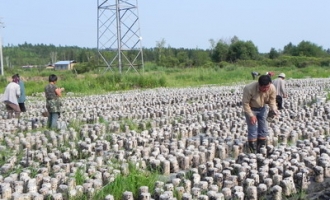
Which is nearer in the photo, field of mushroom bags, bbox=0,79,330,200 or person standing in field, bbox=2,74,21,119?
field of mushroom bags, bbox=0,79,330,200

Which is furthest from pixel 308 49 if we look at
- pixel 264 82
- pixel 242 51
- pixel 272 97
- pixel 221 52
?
pixel 264 82

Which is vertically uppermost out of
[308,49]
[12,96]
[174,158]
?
[308,49]

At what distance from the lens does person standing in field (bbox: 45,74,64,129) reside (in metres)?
7.96

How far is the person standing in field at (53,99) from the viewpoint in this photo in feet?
26.1

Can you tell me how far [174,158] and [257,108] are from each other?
1.42 meters

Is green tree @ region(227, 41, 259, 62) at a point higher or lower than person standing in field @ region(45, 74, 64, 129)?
higher

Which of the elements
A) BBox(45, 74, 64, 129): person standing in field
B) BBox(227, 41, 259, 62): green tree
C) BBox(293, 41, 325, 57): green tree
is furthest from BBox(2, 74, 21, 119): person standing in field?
BBox(293, 41, 325, 57): green tree

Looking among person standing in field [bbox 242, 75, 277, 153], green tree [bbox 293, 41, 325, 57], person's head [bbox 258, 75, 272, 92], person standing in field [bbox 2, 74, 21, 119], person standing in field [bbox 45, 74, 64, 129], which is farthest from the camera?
green tree [bbox 293, 41, 325, 57]

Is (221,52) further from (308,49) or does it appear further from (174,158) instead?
(174,158)

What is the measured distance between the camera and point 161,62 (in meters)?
44.3

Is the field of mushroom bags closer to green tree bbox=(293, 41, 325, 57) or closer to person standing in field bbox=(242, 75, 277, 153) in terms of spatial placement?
person standing in field bbox=(242, 75, 277, 153)

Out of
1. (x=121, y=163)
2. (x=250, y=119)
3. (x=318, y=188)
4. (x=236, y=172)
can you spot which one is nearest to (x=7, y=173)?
(x=121, y=163)

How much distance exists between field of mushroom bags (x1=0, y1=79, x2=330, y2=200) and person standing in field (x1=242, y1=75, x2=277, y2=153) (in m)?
0.19

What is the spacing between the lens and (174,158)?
5520 millimetres
